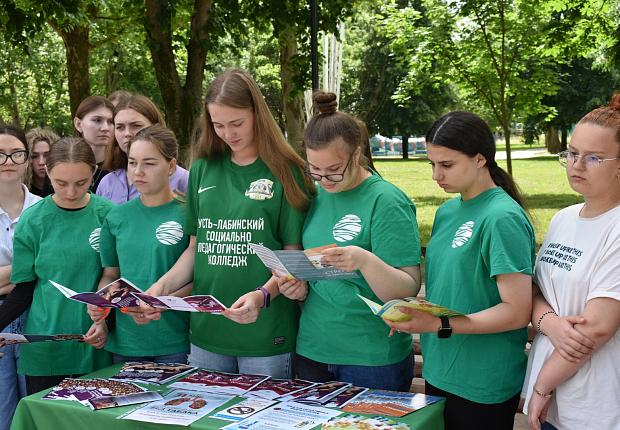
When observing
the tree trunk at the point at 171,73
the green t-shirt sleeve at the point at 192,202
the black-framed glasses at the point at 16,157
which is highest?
the tree trunk at the point at 171,73

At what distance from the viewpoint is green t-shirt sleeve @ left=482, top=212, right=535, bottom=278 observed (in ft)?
7.72

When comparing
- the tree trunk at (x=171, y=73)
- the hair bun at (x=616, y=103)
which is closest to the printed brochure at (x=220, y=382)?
the hair bun at (x=616, y=103)

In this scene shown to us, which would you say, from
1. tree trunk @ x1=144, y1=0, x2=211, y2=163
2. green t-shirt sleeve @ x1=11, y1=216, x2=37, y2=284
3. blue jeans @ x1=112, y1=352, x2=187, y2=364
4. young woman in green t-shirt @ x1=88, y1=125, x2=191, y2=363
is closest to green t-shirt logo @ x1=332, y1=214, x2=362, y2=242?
young woman in green t-shirt @ x1=88, y1=125, x2=191, y2=363

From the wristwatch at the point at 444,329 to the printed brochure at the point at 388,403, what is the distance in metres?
0.27

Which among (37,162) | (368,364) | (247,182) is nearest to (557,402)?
(368,364)

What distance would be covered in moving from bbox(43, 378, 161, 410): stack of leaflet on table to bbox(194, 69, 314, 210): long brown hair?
3.11 feet

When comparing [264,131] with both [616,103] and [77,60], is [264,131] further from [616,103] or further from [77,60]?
[77,60]

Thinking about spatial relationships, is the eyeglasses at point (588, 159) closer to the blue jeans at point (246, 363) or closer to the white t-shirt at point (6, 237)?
the blue jeans at point (246, 363)

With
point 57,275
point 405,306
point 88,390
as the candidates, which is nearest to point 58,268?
point 57,275

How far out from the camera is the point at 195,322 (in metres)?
3.06

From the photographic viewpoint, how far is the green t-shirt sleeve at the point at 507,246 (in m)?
2.35

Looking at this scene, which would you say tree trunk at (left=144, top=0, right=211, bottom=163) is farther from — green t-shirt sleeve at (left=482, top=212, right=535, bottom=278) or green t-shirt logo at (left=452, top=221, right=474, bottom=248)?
green t-shirt sleeve at (left=482, top=212, right=535, bottom=278)

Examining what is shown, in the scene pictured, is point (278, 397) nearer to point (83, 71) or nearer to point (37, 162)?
point (37, 162)

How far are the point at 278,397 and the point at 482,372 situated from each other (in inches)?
29.2
